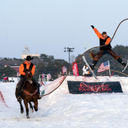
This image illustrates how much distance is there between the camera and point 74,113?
15.5 meters

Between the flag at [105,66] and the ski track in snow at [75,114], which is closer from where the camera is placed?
the ski track in snow at [75,114]

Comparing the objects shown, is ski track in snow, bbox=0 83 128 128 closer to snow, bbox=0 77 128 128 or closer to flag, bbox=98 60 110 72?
snow, bbox=0 77 128 128

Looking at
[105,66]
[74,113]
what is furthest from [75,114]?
[105,66]

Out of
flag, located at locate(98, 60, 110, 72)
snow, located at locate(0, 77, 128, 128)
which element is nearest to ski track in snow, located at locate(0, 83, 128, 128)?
snow, located at locate(0, 77, 128, 128)

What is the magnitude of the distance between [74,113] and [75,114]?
0.28 meters

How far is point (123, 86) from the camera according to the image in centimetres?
2244

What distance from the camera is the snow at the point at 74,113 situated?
38.9ft

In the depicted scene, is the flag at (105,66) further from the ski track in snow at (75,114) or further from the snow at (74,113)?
the ski track in snow at (75,114)

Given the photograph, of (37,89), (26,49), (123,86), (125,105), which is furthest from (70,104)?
(26,49)

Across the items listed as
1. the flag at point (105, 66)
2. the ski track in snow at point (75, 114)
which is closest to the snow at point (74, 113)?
the ski track in snow at point (75, 114)

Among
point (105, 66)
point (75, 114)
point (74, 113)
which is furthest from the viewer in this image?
point (105, 66)

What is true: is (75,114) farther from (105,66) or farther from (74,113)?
(105,66)

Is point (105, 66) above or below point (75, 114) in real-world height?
above

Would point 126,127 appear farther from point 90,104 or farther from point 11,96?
point 11,96
